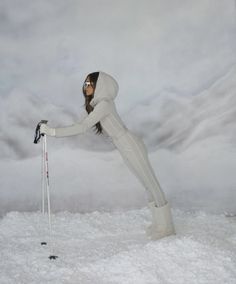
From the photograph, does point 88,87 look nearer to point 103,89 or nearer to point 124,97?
point 103,89

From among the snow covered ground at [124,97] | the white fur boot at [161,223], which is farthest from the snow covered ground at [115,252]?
the snow covered ground at [124,97]

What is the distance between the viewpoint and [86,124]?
330 centimetres

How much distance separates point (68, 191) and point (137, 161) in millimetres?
1508

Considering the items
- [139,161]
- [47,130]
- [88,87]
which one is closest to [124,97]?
[88,87]

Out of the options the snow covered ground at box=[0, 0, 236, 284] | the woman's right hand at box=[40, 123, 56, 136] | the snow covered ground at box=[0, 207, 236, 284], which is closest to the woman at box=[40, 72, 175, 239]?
the snow covered ground at box=[0, 207, 236, 284]

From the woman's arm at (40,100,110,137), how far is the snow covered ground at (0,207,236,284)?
0.86 m

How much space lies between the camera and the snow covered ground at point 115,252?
2758mm

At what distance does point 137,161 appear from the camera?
11.2 feet

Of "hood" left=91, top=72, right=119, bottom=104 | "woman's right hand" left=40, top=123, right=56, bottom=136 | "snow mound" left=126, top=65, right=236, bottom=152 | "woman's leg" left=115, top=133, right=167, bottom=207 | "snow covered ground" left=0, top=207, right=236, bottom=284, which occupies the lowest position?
"snow covered ground" left=0, top=207, right=236, bottom=284

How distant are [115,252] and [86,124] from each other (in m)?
0.93

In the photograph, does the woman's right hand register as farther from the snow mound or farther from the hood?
the snow mound

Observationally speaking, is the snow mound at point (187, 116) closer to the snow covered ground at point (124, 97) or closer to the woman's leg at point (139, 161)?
the snow covered ground at point (124, 97)

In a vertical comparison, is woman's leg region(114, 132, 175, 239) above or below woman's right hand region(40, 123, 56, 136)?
below

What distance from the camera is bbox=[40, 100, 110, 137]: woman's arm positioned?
3268 mm
